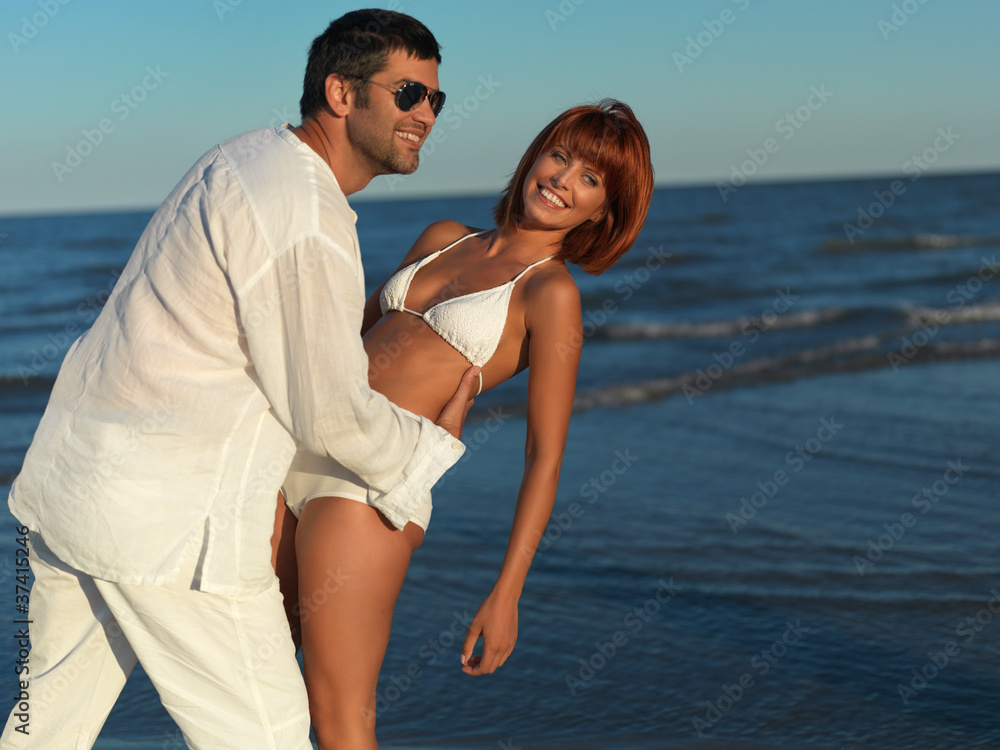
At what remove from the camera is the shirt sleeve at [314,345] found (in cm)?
167

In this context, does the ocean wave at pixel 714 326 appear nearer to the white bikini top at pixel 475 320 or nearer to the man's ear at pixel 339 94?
the white bikini top at pixel 475 320

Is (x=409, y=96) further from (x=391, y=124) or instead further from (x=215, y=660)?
(x=215, y=660)

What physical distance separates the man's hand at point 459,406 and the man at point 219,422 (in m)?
0.26

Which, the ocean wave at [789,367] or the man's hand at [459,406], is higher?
the man's hand at [459,406]

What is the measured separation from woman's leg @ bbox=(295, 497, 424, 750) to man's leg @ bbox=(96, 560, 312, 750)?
0.74 ft

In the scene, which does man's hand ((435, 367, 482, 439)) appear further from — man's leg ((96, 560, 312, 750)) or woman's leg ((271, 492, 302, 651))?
man's leg ((96, 560, 312, 750))

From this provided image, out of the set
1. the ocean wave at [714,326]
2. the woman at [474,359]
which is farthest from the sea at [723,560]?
the woman at [474,359]

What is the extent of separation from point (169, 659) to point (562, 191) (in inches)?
63.8

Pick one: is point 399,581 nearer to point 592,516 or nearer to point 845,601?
point 845,601

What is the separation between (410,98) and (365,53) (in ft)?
0.42

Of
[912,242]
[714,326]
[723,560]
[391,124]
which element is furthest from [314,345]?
[912,242]

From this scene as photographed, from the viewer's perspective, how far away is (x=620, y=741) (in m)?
3.31

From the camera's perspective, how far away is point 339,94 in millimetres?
1940

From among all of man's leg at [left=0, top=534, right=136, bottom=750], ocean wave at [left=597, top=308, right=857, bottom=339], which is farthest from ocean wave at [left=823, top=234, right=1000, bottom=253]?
man's leg at [left=0, top=534, right=136, bottom=750]
